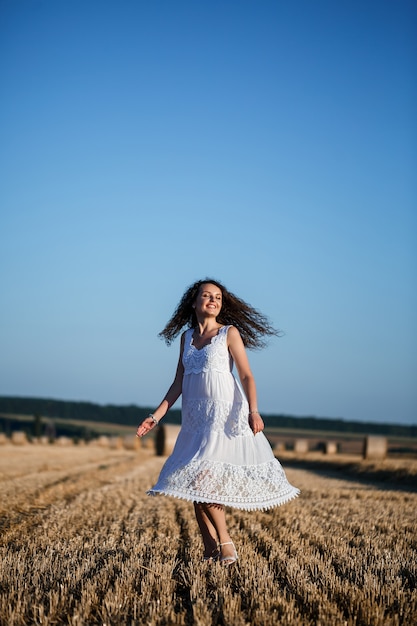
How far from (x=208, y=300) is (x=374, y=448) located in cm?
1932

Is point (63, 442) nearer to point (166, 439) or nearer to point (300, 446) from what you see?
point (166, 439)

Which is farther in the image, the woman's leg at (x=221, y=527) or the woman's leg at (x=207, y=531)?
the woman's leg at (x=207, y=531)

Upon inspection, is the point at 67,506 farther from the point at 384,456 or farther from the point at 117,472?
the point at 384,456

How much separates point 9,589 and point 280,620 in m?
1.32

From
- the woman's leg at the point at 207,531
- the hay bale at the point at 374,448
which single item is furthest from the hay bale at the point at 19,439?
the woman's leg at the point at 207,531

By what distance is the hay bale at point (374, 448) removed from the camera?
23.0m

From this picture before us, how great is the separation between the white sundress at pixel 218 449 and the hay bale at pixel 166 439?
1993 cm

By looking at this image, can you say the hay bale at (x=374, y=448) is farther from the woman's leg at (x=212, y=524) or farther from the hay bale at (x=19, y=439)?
the woman's leg at (x=212, y=524)

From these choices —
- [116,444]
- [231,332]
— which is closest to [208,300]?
[231,332]

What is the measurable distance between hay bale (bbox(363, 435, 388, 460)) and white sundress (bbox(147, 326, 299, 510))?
19.1 m

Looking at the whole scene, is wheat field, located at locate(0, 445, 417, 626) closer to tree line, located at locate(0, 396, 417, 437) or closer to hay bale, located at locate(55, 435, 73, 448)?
hay bale, located at locate(55, 435, 73, 448)

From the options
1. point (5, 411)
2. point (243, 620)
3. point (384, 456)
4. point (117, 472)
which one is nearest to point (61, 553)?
point (243, 620)

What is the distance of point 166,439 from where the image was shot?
24.9 metres

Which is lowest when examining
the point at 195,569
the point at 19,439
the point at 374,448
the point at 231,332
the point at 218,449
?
the point at 19,439
